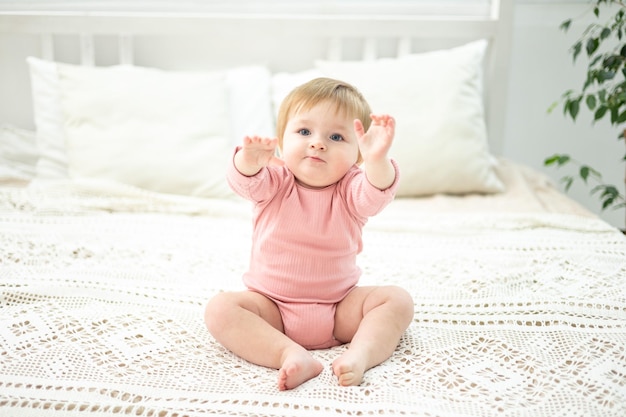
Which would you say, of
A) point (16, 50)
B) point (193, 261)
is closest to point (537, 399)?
point (193, 261)

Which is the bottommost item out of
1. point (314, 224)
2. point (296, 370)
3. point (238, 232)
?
point (238, 232)

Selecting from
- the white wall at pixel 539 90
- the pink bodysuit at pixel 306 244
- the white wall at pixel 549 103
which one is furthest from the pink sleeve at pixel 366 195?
the white wall at pixel 549 103

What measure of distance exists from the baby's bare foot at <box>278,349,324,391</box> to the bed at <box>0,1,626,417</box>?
0.04ft

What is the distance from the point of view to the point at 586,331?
3.37 feet

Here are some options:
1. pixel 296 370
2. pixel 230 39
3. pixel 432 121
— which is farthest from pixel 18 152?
pixel 296 370

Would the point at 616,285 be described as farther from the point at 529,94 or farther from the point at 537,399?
the point at 529,94

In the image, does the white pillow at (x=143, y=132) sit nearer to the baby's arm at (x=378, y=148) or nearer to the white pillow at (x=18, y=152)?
the white pillow at (x=18, y=152)

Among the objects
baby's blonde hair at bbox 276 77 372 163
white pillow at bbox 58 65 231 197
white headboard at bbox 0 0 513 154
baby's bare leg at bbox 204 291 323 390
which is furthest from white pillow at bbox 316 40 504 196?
baby's bare leg at bbox 204 291 323 390

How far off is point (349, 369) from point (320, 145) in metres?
0.34

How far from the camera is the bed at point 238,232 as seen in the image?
85 cm

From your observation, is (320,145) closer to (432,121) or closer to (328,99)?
(328,99)

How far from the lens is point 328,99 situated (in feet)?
3.27

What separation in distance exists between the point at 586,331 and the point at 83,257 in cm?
97

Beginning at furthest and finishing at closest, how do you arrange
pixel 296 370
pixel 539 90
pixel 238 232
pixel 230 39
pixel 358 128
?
pixel 539 90 → pixel 230 39 → pixel 238 232 → pixel 358 128 → pixel 296 370
